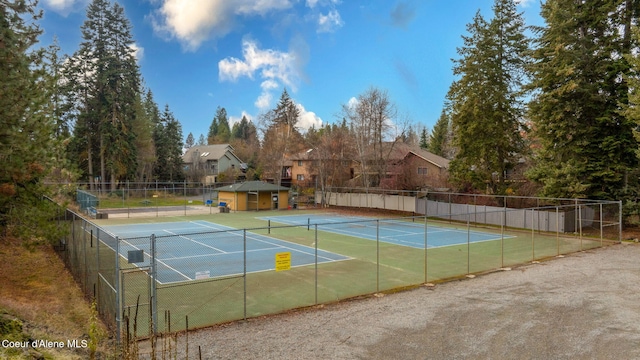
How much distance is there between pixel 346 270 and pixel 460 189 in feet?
79.0

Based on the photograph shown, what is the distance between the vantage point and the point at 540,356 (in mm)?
7941

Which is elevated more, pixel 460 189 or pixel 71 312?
pixel 460 189

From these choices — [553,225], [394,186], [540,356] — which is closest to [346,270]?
[540,356]

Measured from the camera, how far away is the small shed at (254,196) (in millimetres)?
40594

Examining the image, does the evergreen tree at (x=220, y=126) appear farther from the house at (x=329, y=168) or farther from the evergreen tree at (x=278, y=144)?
the house at (x=329, y=168)

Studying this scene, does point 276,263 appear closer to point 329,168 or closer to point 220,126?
point 329,168

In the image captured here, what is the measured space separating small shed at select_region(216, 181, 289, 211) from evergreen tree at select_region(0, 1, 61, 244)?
86.8ft

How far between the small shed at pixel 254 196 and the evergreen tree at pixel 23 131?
2645 centimetres

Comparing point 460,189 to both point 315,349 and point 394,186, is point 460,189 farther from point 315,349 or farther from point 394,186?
point 315,349

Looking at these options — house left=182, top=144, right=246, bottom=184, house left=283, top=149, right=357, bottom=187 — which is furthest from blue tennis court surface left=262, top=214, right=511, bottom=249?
house left=182, top=144, right=246, bottom=184

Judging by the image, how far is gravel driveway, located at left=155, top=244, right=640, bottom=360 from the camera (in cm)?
822

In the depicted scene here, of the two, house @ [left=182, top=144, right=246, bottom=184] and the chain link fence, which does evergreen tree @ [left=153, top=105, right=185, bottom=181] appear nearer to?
house @ [left=182, top=144, right=246, bottom=184]

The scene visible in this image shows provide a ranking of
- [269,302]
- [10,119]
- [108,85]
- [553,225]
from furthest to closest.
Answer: [108,85] → [553,225] → [269,302] → [10,119]

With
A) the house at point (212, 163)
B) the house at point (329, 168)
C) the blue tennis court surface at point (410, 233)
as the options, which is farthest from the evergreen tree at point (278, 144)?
the blue tennis court surface at point (410, 233)
